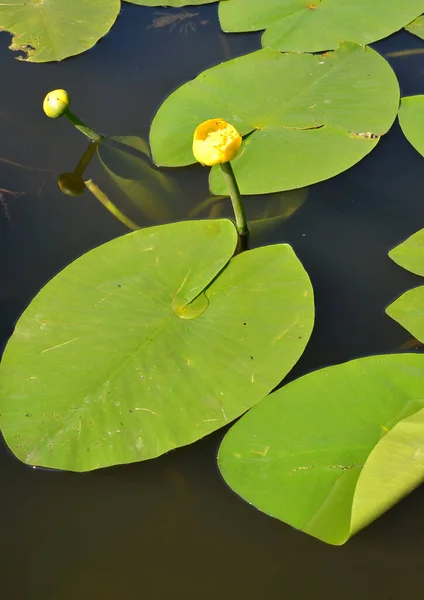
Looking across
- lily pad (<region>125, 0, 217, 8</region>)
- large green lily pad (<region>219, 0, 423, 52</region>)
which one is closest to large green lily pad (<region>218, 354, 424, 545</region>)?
large green lily pad (<region>219, 0, 423, 52</region>)

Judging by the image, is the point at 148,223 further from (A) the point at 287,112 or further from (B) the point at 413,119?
(B) the point at 413,119

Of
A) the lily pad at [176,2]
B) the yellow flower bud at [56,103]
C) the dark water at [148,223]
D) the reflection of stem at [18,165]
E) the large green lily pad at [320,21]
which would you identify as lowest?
the dark water at [148,223]

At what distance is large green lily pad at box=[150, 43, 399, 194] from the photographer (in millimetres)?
2037

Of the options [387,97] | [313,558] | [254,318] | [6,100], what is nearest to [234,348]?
[254,318]

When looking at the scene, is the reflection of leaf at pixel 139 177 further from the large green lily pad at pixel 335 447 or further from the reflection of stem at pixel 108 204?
the large green lily pad at pixel 335 447

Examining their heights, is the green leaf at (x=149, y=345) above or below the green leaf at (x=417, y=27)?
below

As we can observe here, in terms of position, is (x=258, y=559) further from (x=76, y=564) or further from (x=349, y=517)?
(x=76, y=564)

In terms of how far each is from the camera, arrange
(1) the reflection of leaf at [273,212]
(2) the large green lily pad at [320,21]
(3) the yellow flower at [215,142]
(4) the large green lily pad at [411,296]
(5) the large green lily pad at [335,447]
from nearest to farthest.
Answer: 1. (5) the large green lily pad at [335,447]
2. (3) the yellow flower at [215,142]
3. (4) the large green lily pad at [411,296]
4. (1) the reflection of leaf at [273,212]
5. (2) the large green lily pad at [320,21]

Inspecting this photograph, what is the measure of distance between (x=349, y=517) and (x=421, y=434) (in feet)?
0.83

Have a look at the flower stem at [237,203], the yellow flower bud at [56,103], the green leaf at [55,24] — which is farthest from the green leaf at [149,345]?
the green leaf at [55,24]

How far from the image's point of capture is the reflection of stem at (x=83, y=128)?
2102mm

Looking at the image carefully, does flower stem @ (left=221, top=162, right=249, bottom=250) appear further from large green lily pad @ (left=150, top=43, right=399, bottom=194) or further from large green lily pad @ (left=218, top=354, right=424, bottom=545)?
large green lily pad @ (left=218, top=354, right=424, bottom=545)

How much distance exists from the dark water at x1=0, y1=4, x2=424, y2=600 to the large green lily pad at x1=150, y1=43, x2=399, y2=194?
100mm

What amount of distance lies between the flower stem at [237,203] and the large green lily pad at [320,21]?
0.94 metres
